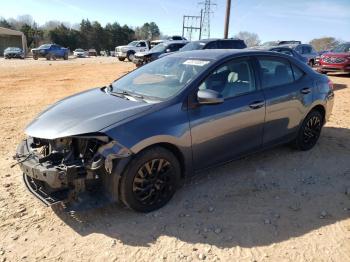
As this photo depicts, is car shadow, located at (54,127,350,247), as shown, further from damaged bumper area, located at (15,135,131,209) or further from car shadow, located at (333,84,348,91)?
car shadow, located at (333,84,348,91)

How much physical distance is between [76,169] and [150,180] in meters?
0.78

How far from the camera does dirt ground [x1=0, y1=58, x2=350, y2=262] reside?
330 cm

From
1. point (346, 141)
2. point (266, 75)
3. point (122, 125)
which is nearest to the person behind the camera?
point (122, 125)

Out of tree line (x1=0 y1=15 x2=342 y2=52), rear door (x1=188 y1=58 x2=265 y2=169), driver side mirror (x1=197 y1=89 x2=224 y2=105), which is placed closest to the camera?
driver side mirror (x1=197 y1=89 x2=224 y2=105)

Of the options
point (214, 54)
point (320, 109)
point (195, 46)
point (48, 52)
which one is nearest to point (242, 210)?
point (214, 54)

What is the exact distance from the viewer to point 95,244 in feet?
11.1

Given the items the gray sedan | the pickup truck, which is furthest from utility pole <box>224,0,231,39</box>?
the gray sedan

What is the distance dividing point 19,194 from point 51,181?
110 cm

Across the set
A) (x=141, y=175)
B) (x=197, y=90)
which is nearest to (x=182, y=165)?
(x=141, y=175)

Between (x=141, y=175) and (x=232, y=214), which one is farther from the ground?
(x=141, y=175)

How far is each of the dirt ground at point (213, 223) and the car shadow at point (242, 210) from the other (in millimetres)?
10

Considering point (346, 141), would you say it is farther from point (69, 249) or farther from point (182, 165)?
point (69, 249)

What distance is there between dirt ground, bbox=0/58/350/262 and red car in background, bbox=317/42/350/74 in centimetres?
1411

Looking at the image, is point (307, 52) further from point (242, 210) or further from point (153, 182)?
point (153, 182)
